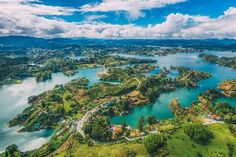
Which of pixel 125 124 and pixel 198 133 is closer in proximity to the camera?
pixel 198 133

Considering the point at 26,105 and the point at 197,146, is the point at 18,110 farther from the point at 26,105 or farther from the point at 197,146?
the point at 197,146

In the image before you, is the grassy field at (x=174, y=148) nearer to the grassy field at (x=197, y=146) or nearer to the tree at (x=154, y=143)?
the grassy field at (x=197, y=146)

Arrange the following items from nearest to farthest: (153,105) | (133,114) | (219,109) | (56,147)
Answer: (56,147) < (219,109) < (133,114) < (153,105)

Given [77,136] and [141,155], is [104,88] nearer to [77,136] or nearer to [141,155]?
[77,136]

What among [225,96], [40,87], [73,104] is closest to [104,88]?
[73,104]

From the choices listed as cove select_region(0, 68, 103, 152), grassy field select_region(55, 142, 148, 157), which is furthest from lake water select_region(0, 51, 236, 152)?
grassy field select_region(55, 142, 148, 157)

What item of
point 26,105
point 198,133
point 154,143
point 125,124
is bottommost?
point 26,105

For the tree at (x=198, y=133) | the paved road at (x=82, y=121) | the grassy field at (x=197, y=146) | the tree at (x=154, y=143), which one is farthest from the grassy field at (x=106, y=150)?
the tree at (x=198, y=133)

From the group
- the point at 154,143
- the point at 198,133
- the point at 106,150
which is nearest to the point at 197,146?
the point at 198,133
